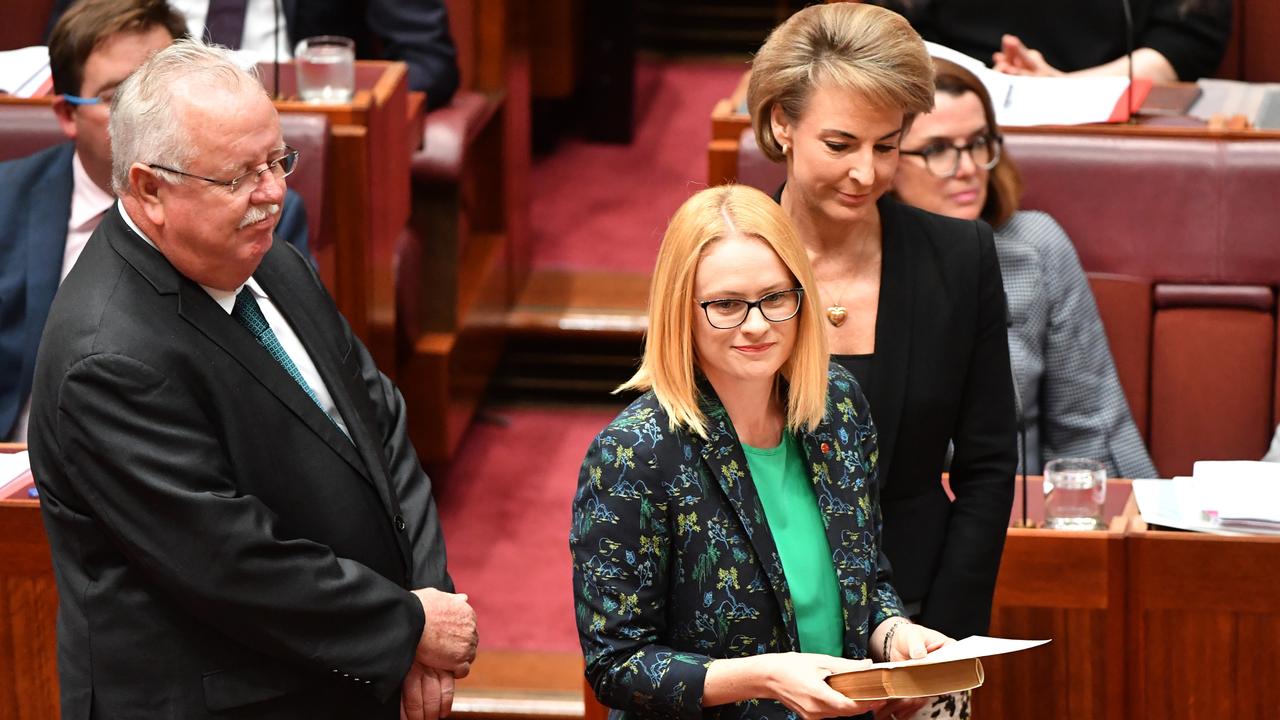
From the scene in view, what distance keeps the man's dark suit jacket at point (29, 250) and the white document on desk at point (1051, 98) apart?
2.91 feet

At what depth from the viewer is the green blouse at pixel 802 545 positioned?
117 cm

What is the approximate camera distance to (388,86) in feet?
7.22

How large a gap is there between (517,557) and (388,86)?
69 centimetres

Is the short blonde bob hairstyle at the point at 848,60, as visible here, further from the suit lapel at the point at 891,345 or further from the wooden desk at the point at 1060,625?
the wooden desk at the point at 1060,625

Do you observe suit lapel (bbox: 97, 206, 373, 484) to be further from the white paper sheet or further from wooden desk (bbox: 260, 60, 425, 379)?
wooden desk (bbox: 260, 60, 425, 379)

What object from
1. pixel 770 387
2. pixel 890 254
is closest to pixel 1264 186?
pixel 890 254

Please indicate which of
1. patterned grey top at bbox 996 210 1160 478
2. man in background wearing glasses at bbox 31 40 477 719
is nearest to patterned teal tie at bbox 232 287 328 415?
man in background wearing glasses at bbox 31 40 477 719

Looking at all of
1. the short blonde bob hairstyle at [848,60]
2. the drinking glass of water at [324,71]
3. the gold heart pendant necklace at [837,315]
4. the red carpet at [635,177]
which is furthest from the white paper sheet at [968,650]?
the red carpet at [635,177]

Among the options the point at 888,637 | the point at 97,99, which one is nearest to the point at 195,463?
the point at 888,637

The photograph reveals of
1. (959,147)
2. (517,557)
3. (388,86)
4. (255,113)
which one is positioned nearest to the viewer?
(255,113)

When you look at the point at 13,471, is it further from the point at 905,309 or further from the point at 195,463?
the point at 905,309

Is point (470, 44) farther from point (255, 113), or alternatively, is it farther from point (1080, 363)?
point (255, 113)

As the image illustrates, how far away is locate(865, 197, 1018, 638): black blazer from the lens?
134 centimetres

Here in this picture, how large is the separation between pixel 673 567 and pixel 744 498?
7 cm
